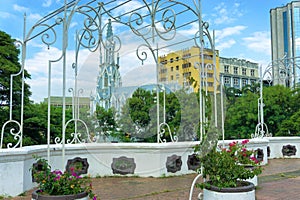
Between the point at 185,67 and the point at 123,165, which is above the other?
the point at 185,67

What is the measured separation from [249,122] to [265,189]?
10626 mm

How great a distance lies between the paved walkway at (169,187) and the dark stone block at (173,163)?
9.7 inches

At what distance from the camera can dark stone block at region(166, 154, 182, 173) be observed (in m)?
7.48

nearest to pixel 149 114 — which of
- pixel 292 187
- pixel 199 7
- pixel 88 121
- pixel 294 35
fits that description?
pixel 88 121

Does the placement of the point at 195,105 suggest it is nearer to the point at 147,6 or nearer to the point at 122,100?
the point at 122,100

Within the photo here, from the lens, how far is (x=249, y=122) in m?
16.3

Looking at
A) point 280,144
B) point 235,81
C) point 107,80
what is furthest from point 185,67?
point 235,81

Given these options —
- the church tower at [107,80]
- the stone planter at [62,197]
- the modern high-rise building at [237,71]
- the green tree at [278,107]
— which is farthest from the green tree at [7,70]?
the modern high-rise building at [237,71]

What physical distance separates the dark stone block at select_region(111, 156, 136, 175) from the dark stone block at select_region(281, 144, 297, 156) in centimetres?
645

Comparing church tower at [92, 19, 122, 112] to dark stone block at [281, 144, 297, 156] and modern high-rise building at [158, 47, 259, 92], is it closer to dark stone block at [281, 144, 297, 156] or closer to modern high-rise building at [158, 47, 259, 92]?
modern high-rise building at [158, 47, 259, 92]

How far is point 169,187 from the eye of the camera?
627cm

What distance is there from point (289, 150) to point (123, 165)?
6779mm

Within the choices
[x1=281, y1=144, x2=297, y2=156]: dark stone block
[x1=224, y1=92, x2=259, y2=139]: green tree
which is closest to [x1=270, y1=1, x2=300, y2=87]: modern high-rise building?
[x1=224, y1=92, x2=259, y2=139]: green tree

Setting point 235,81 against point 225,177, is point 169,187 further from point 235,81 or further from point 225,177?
point 235,81
